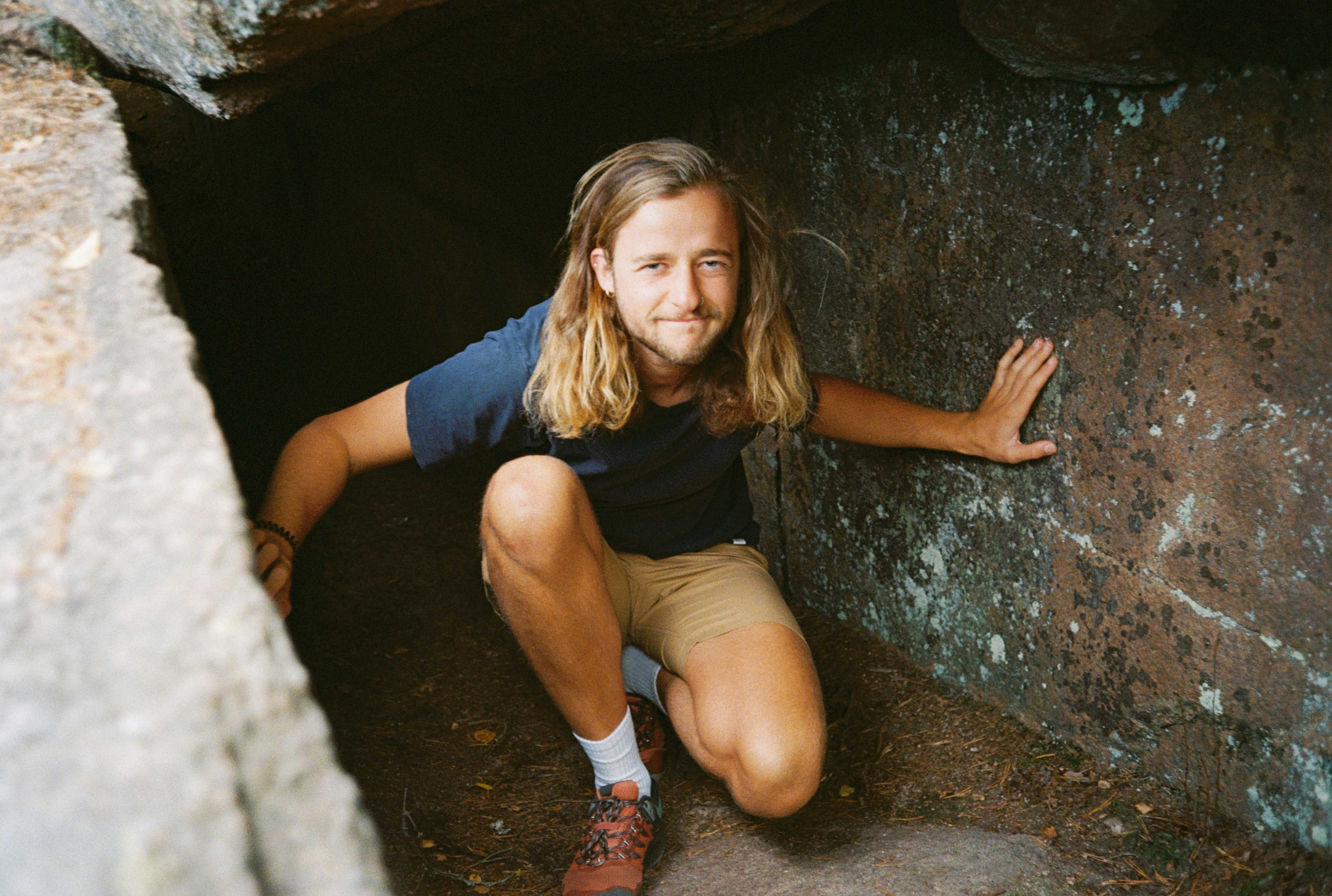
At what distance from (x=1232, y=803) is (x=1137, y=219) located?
1.19 m

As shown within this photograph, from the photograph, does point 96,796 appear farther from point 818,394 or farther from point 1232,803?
point 1232,803

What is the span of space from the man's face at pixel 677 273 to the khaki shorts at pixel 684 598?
529mm

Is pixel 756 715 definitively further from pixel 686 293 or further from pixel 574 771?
pixel 686 293

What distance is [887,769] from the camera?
2420 mm

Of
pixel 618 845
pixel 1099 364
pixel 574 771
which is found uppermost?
pixel 1099 364

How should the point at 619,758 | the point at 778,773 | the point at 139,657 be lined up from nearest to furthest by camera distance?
the point at 139,657 → the point at 778,773 → the point at 619,758

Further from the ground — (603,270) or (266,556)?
(603,270)

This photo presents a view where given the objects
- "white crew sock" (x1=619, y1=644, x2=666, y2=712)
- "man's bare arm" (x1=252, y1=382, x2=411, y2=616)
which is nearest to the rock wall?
"white crew sock" (x1=619, y1=644, x2=666, y2=712)

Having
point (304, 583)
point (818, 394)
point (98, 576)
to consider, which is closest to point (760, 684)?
point (818, 394)

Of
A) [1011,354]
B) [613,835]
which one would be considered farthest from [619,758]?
[1011,354]

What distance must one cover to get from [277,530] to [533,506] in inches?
19.5

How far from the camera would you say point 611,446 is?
226 cm

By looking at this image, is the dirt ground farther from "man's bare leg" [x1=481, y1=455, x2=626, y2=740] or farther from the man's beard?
the man's beard

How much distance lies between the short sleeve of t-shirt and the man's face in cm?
26
